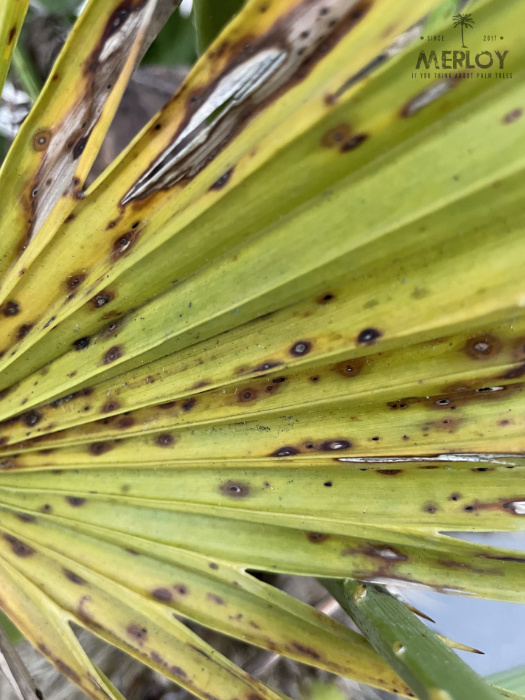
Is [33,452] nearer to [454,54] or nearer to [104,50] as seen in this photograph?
[104,50]

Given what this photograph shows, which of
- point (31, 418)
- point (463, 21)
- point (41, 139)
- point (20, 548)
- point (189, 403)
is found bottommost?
point (20, 548)

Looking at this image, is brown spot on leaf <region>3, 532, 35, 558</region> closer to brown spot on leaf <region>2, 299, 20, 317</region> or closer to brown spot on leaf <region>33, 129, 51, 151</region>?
brown spot on leaf <region>2, 299, 20, 317</region>

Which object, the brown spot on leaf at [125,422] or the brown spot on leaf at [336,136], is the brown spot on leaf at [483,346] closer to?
the brown spot on leaf at [336,136]

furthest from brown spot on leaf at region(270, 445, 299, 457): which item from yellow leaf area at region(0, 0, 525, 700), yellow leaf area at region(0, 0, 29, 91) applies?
yellow leaf area at region(0, 0, 29, 91)

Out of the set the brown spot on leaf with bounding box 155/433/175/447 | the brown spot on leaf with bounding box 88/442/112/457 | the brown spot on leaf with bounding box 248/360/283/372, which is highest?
the brown spot on leaf with bounding box 248/360/283/372

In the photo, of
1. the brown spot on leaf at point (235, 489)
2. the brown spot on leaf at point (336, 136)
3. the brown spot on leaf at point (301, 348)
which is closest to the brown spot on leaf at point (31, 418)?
the brown spot on leaf at point (235, 489)

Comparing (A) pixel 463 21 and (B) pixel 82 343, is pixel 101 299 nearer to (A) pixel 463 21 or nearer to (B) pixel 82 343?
(B) pixel 82 343

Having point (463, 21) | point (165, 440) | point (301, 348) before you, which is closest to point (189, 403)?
point (165, 440)

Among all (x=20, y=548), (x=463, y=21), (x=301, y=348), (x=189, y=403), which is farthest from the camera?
(x=20, y=548)
